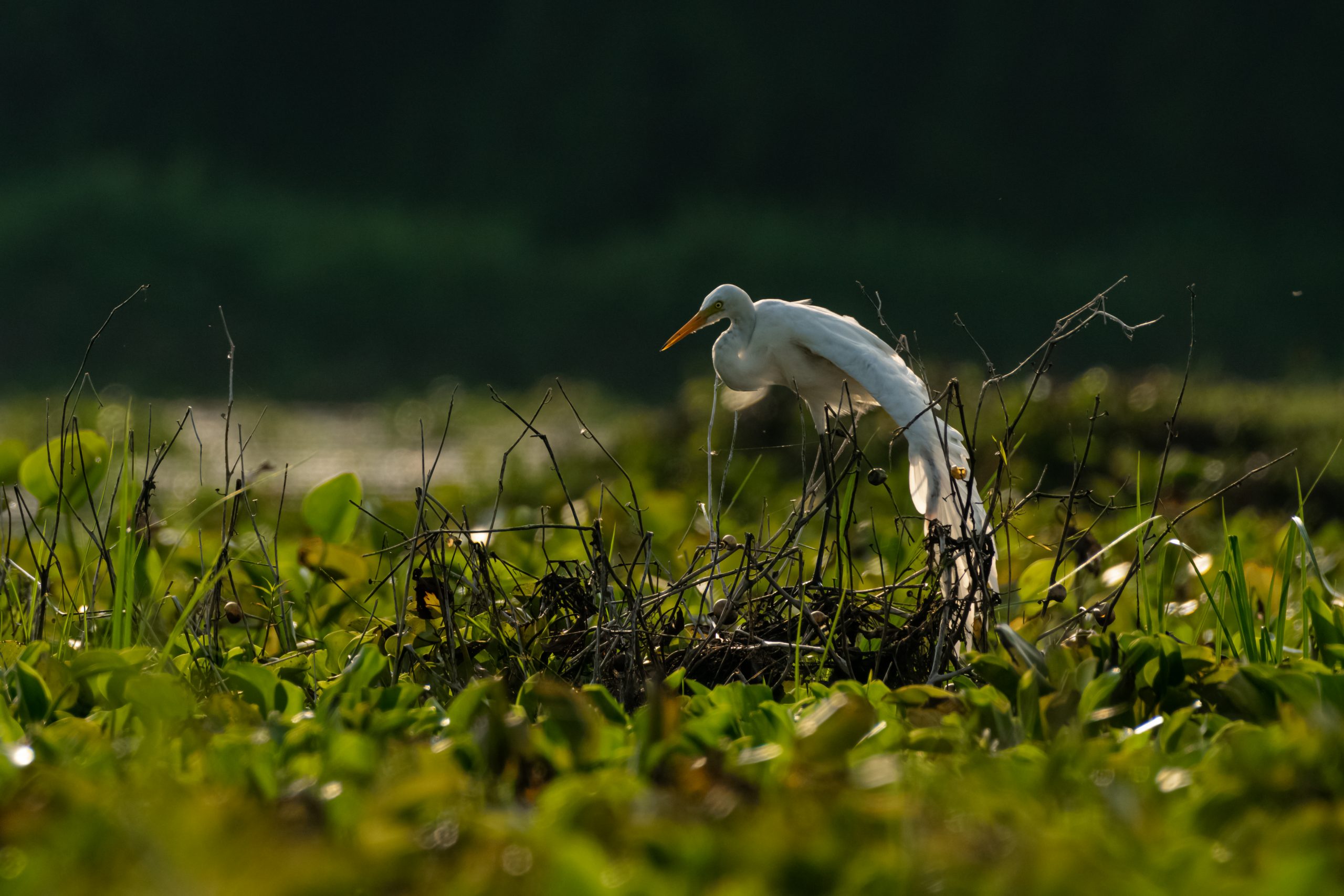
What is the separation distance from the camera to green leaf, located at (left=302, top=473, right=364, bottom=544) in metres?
1.93

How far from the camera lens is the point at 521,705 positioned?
1282 millimetres

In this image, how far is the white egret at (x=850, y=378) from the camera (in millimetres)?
1702

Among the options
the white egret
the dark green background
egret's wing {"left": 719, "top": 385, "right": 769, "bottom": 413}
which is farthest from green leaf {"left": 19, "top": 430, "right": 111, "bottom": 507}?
the dark green background

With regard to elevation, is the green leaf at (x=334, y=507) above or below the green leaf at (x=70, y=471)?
below

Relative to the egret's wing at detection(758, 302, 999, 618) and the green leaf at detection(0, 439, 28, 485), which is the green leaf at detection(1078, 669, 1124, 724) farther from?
the green leaf at detection(0, 439, 28, 485)

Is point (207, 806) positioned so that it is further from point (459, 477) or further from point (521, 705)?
point (459, 477)

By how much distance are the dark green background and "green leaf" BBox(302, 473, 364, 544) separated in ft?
28.3

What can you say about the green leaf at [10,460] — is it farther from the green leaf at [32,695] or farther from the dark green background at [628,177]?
the dark green background at [628,177]

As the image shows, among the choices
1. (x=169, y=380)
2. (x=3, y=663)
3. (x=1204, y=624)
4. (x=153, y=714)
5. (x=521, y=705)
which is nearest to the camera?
(x=153, y=714)

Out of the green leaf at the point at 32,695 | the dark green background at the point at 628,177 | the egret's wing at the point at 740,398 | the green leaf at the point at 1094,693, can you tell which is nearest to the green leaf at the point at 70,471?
the green leaf at the point at 32,695

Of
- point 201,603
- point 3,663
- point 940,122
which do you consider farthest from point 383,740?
point 940,122

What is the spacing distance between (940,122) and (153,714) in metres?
12.5

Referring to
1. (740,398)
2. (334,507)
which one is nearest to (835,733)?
(334,507)

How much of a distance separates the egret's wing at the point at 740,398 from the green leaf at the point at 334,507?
819 millimetres
